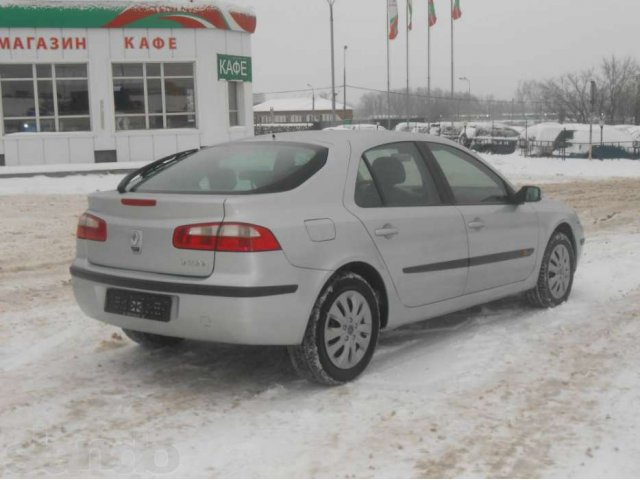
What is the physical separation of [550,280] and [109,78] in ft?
71.6

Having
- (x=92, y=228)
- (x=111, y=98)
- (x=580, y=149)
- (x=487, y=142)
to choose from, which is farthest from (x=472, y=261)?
(x=487, y=142)

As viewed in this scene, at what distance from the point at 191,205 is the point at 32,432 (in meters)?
1.45

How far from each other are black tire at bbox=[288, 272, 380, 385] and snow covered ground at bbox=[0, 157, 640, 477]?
0.35ft

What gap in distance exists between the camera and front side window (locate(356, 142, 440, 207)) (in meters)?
5.36

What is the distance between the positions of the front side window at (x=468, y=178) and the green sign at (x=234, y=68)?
22.4 metres

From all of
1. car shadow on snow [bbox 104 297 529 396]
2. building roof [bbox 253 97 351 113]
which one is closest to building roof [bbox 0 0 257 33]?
car shadow on snow [bbox 104 297 529 396]

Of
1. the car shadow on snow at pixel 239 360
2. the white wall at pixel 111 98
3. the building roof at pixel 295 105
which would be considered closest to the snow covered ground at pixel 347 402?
the car shadow on snow at pixel 239 360

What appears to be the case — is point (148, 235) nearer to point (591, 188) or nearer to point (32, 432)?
point (32, 432)

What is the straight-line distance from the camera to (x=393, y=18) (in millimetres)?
50000

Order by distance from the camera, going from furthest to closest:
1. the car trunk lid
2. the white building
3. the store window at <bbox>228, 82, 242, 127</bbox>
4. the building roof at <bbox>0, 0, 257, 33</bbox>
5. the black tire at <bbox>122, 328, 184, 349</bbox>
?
the store window at <bbox>228, 82, 242, 127</bbox>
the white building
the building roof at <bbox>0, 0, 257, 33</bbox>
the black tire at <bbox>122, 328, 184, 349</bbox>
the car trunk lid

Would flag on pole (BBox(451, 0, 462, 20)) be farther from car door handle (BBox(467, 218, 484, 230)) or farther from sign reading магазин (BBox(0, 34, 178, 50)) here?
car door handle (BBox(467, 218, 484, 230))

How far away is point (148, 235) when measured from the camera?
4.73m

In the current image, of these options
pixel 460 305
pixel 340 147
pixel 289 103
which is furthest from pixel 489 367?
pixel 289 103

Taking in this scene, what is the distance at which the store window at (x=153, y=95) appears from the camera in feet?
86.6
